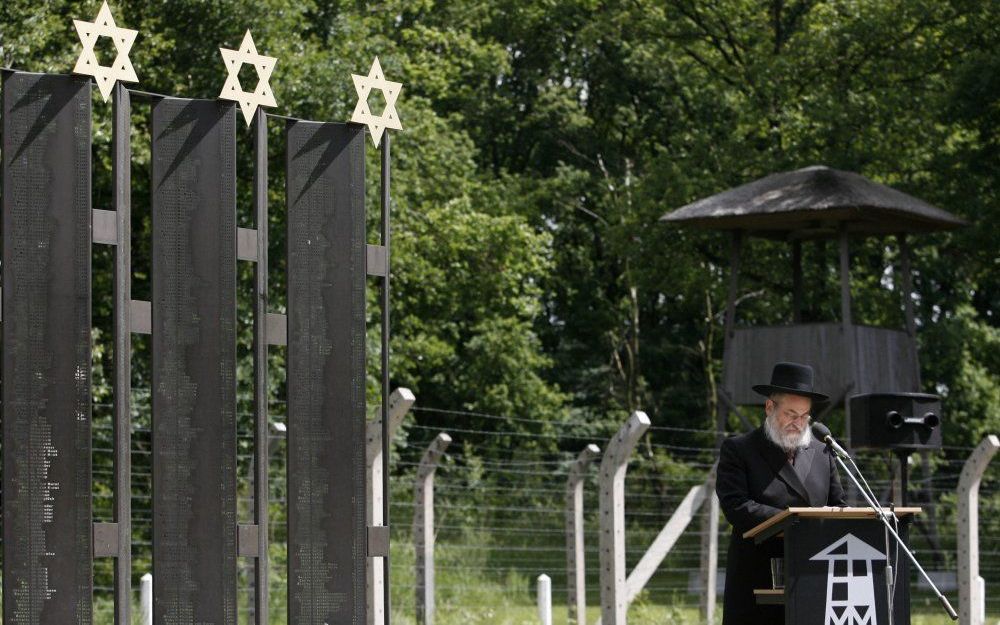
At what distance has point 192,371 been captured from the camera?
24.9 ft

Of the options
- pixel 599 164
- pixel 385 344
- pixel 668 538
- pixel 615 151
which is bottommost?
pixel 668 538

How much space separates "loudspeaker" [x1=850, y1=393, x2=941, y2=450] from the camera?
9.31m

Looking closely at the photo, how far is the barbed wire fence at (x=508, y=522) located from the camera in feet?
49.6

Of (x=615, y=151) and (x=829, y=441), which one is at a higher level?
(x=615, y=151)

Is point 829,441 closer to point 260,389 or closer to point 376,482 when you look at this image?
point 260,389

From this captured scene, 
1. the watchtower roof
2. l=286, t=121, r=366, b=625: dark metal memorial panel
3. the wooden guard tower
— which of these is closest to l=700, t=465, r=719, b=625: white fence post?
l=286, t=121, r=366, b=625: dark metal memorial panel

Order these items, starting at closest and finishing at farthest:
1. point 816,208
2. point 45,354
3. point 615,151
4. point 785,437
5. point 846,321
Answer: point 45,354 → point 785,437 → point 816,208 → point 846,321 → point 615,151

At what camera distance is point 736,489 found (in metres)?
7.79

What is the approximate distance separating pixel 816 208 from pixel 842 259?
1548mm

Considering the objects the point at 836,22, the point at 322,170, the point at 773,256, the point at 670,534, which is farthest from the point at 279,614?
the point at 836,22

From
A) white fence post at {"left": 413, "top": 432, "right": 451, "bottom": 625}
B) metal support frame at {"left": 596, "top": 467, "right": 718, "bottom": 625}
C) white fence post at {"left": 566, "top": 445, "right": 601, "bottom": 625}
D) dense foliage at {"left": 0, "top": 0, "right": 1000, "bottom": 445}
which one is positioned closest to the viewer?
white fence post at {"left": 413, "top": 432, "right": 451, "bottom": 625}

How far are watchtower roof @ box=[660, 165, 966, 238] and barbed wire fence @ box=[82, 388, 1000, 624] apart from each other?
2.81m

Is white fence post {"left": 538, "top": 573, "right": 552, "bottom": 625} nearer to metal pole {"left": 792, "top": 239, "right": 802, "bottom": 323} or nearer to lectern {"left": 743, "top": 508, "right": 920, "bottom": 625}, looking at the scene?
lectern {"left": 743, "top": 508, "right": 920, "bottom": 625}

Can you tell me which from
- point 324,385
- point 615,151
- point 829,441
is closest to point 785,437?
point 829,441
